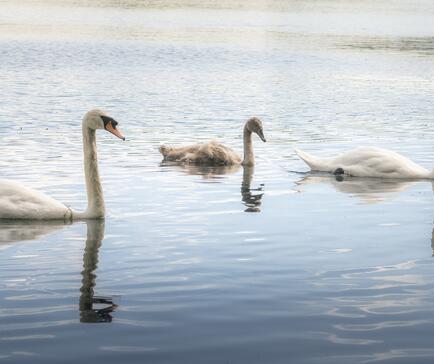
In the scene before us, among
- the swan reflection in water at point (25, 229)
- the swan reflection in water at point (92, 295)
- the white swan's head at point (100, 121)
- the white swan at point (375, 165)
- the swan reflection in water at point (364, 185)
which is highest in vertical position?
the white swan's head at point (100, 121)

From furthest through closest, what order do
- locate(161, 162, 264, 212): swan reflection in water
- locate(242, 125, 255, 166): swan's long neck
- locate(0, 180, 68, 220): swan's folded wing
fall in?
1. locate(242, 125, 255, 166): swan's long neck
2. locate(161, 162, 264, 212): swan reflection in water
3. locate(0, 180, 68, 220): swan's folded wing

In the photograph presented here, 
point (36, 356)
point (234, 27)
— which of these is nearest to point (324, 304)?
point (36, 356)

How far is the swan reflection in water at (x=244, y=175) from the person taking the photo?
1641 cm

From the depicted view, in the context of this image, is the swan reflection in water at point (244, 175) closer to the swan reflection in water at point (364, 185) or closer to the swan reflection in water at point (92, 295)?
the swan reflection in water at point (364, 185)

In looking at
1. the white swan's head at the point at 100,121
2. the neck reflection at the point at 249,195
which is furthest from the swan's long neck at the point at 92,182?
the neck reflection at the point at 249,195

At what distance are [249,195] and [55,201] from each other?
3.98m

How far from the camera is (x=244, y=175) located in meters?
19.8

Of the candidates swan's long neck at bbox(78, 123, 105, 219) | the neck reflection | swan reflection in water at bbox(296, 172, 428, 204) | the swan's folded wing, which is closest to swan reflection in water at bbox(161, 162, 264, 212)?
the neck reflection

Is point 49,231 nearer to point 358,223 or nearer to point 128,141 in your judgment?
point 358,223

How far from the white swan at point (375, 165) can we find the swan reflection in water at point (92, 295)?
7.04 meters

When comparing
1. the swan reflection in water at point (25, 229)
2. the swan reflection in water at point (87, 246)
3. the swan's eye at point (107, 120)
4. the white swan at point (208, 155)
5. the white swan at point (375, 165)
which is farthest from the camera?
the white swan at point (208, 155)

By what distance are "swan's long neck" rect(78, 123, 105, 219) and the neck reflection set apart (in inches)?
90.4

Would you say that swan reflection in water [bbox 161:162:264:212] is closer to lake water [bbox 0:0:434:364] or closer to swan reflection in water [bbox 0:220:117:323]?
lake water [bbox 0:0:434:364]

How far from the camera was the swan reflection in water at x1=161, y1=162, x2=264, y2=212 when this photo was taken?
53.8ft
